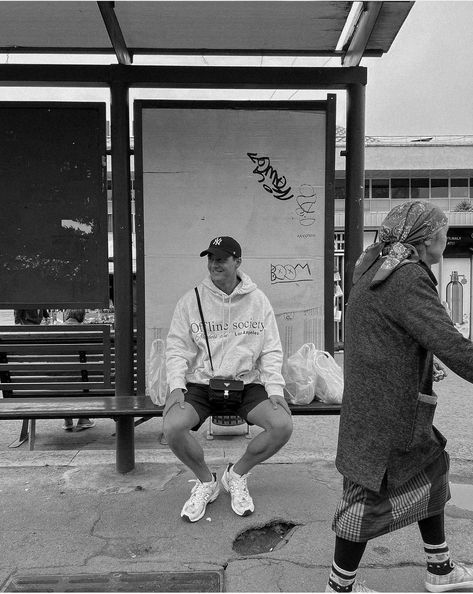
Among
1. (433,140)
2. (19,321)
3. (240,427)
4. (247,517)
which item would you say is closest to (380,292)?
(247,517)

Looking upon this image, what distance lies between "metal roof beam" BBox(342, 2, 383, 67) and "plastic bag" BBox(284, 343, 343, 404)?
224 cm

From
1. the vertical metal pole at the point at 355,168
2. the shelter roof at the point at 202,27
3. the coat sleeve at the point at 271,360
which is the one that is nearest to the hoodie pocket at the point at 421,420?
the coat sleeve at the point at 271,360

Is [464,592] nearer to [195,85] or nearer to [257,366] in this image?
[257,366]

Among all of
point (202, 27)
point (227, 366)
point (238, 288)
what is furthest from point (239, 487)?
point (202, 27)

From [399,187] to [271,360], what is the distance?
96.6ft

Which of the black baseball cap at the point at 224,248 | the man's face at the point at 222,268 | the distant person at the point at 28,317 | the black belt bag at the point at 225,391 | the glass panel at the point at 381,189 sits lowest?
the black belt bag at the point at 225,391

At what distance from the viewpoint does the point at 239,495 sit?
3457 millimetres

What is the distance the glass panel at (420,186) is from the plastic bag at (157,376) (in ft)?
95.5

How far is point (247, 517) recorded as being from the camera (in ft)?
11.2

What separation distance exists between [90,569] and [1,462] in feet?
6.61

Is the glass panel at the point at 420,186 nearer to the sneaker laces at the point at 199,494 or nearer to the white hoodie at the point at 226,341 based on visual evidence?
the white hoodie at the point at 226,341

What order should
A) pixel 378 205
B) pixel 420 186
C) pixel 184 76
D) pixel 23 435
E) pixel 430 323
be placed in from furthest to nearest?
pixel 420 186
pixel 378 205
pixel 23 435
pixel 184 76
pixel 430 323

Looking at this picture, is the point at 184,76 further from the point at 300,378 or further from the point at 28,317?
the point at 28,317

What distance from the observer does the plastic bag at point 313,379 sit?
152 inches
